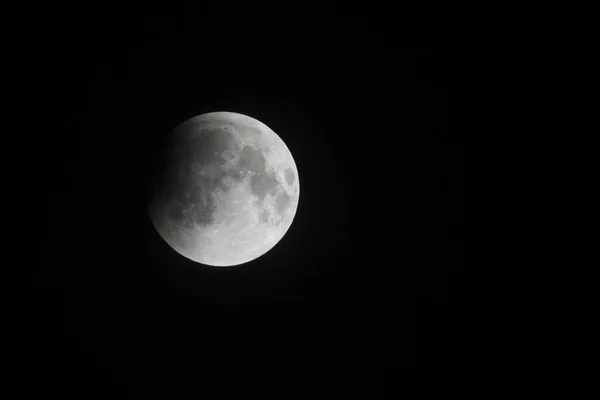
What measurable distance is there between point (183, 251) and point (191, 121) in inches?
44.1

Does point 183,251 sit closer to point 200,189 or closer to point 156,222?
point 156,222

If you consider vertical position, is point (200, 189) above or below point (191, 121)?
below

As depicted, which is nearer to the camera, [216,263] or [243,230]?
Answer: [243,230]

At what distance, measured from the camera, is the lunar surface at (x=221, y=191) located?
9.85ft

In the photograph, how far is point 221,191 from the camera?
2973 mm

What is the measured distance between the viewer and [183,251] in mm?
3336

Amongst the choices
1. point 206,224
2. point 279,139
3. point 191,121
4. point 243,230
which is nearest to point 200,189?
point 206,224

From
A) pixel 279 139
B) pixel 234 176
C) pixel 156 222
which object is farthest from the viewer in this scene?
pixel 279 139

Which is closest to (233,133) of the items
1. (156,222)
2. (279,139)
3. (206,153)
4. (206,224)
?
(206,153)

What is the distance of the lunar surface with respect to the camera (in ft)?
9.85

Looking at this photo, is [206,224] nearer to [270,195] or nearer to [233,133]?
[270,195]

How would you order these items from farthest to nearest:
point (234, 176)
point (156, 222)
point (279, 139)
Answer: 1. point (279, 139)
2. point (156, 222)
3. point (234, 176)

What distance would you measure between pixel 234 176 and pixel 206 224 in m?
0.44

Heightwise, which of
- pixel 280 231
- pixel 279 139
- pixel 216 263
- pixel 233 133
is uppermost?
pixel 279 139
